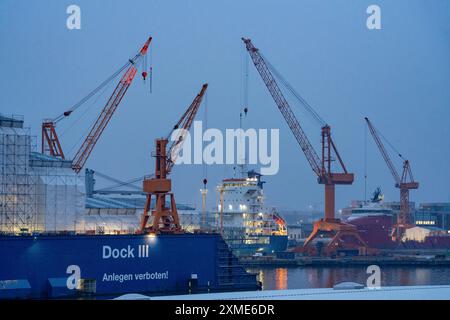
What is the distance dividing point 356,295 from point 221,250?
1647cm

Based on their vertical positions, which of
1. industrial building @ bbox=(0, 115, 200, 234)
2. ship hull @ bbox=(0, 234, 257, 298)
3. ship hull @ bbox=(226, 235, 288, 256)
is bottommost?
ship hull @ bbox=(226, 235, 288, 256)

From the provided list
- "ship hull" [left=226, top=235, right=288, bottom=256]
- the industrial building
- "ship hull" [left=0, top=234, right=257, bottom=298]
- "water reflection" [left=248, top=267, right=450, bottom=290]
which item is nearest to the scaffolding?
the industrial building

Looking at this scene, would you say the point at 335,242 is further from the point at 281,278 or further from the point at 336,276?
the point at 281,278

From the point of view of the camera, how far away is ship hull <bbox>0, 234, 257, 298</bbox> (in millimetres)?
23875

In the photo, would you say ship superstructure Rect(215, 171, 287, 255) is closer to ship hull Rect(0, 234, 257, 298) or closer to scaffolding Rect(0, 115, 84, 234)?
scaffolding Rect(0, 115, 84, 234)

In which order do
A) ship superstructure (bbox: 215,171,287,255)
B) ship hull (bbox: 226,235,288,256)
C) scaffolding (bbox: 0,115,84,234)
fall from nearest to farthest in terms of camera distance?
scaffolding (bbox: 0,115,84,234) → ship hull (bbox: 226,235,288,256) → ship superstructure (bbox: 215,171,287,255)

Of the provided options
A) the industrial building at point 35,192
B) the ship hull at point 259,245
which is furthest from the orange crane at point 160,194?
the ship hull at point 259,245

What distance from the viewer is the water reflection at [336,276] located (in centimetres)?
4081

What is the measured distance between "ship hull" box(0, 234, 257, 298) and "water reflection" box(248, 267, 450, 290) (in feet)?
32.3

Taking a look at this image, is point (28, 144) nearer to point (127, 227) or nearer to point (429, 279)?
point (127, 227)

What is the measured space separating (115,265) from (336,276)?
23.0 meters

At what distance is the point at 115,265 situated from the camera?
25.6 metres

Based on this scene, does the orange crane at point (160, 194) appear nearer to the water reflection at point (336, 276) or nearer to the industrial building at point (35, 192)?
the industrial building at point (35, 192)

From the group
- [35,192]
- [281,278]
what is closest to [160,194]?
[35,192]
